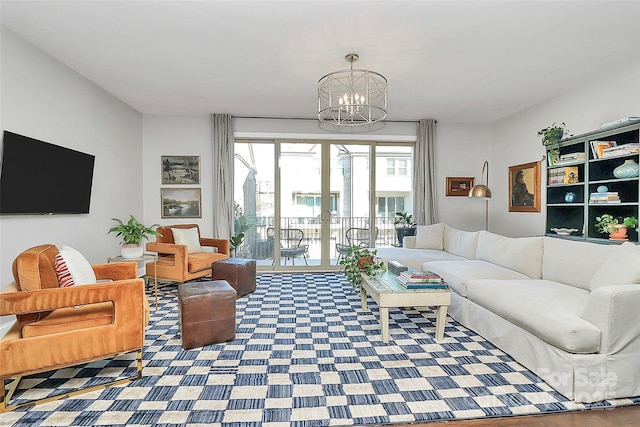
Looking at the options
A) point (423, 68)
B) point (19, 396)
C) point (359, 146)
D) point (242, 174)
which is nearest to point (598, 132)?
point (423, 68)

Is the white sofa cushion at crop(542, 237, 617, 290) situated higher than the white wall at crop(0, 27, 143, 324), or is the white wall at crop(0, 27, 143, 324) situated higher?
the white wall at crop(0, 27, 143, 324)

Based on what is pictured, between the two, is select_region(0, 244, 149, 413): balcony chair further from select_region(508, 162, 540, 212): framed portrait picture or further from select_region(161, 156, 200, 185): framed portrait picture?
select_region(508, 162, 540, 212): framed portrait picture

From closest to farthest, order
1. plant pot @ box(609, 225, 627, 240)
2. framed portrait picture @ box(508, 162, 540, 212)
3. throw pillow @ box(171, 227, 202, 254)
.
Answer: plant pot @ box(609, 225, 627, 240), throw pillow @ box(171, 227, 202, 254), framed portrait picture @ box(508, 162, 540, 212)

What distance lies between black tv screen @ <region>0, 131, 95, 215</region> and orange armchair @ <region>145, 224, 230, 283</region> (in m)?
1.01

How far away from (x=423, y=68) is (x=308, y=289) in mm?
3137

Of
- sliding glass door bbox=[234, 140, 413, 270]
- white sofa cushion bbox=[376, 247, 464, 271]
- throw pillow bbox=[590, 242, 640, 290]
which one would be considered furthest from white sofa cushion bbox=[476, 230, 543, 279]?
sliding glass door bbox=[234, 140, 413, 270]

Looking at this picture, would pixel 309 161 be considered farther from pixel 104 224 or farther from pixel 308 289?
pixel 104 224

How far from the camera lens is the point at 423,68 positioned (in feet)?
12.3

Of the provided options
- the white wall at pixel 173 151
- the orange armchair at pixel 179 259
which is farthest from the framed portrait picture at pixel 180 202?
the orange armchair at pixel 179 259

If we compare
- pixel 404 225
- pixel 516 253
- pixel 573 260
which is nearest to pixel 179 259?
pixel 404 225

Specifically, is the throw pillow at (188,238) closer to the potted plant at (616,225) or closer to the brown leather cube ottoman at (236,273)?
the brown leather cube ottoman at (236,273)

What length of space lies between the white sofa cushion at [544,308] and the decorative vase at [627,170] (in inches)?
57.3

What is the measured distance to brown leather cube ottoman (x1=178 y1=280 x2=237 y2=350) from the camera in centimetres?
272

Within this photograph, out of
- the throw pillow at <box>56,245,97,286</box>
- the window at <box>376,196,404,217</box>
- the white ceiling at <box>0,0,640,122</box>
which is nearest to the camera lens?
the throw pillow at <box>56,245,97,286</box>
